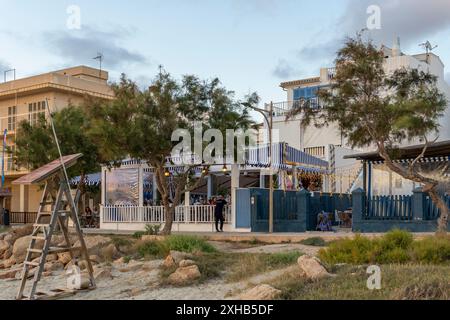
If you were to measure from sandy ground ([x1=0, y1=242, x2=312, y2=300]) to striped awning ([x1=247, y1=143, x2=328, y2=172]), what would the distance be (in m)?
13.1

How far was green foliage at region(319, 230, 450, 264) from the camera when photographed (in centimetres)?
1205

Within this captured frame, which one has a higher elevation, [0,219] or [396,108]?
[396,108]

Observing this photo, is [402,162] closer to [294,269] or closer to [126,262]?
[126,262]

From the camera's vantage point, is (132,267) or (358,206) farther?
(358,206)

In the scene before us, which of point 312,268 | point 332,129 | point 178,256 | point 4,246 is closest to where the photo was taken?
point 312,268

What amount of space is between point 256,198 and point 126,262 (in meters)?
10.3

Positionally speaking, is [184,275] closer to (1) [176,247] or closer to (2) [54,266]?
(1) [176,247]

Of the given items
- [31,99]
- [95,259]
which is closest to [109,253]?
[95,259]

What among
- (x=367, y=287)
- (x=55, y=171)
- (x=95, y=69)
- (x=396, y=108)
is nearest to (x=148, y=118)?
(x=396, y=108)

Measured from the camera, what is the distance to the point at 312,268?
10367 millimetres

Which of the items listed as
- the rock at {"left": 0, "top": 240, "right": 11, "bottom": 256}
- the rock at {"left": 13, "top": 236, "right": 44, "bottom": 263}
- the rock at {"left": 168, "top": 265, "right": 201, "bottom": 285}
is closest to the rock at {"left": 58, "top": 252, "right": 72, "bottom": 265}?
the rock at {"left": 13, "top": 236, "right": 44, "bottom": 263}

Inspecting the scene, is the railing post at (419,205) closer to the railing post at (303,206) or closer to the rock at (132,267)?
the railing post at (303,206)

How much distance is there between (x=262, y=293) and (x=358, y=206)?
1504 cm
